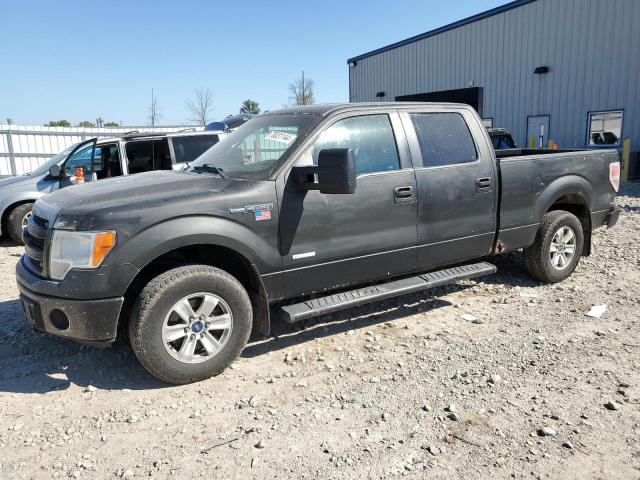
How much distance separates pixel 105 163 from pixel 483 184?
619cm

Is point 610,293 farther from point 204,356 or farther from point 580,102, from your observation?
point 580,102

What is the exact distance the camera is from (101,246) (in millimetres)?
3205

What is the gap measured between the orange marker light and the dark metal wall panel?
1694 centimetres

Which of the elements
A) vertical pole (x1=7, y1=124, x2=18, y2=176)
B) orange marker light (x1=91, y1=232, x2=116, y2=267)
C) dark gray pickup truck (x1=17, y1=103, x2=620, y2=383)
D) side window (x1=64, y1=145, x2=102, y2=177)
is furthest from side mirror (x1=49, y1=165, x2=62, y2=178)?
vertical pole (x1=7, y1=124, x2=18, y2=176)

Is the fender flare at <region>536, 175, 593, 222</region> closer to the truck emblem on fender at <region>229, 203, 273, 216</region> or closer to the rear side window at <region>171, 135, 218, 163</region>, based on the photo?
the truck emblem on fender at <region>229, 203, 273, 216</region>

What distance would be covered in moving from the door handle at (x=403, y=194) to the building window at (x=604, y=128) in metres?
15.0

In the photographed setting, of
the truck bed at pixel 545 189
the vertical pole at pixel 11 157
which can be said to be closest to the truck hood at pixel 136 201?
the truck bed at pixel 545 189

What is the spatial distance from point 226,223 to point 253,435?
4.58 ft

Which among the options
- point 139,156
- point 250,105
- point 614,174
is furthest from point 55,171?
point 250,105

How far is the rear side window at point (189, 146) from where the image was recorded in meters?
8.23

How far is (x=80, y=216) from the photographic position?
3271 millimetres

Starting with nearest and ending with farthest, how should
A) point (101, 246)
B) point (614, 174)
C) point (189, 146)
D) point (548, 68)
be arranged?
point (101, 246) < point (614, 174) < point (189, 146) < point (548, 68)

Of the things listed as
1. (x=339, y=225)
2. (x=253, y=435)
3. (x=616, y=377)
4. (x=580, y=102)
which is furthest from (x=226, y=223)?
(x=580, y=102)

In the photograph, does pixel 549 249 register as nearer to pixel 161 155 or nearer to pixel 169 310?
pixel 169 310
